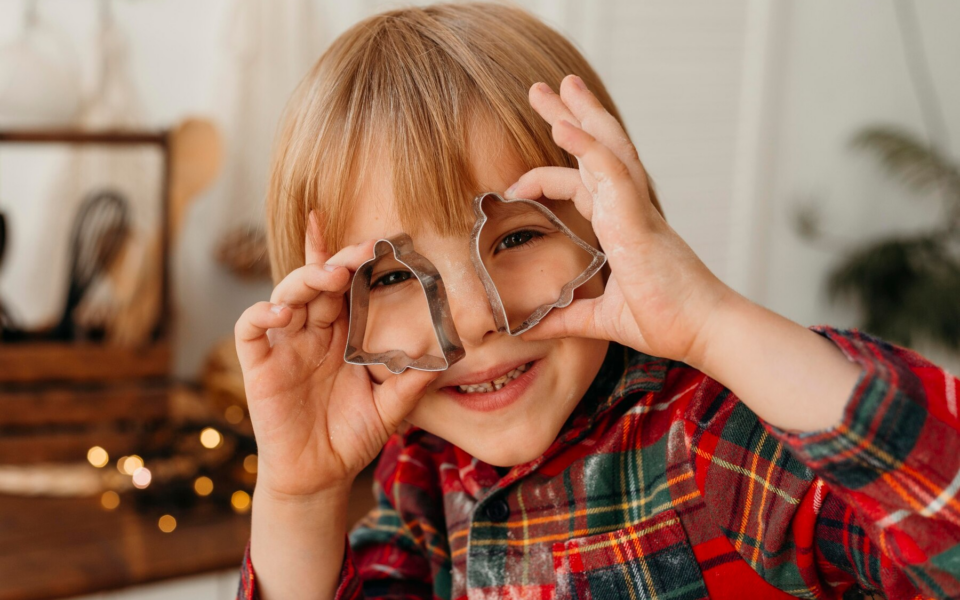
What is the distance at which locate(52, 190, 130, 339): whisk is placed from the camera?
5.04 ft

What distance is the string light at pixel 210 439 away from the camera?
Answer: 135cm

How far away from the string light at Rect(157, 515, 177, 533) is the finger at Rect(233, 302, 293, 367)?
69cm

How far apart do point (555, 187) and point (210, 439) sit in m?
0.92

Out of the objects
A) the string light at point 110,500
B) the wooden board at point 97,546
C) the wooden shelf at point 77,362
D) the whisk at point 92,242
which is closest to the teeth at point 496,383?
the wooden board at point 97,546

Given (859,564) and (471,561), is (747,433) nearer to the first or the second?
(859,564)

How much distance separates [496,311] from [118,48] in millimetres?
1430

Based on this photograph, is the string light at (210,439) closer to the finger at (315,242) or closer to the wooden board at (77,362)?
the wooden board at (77,362)

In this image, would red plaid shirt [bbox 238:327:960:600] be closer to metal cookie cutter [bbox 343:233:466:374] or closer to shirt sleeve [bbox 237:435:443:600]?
shirt sleeve [bbox 237:435:443:600]

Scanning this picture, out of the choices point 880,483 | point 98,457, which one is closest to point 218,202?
point 98,457

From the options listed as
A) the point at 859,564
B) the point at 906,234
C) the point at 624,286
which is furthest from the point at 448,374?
the point at 906,234

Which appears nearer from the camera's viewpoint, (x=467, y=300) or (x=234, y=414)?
(x=467, y=300)

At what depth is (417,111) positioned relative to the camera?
27.5 inches

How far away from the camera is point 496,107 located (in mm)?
705

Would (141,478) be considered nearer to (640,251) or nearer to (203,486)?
(203,486)
